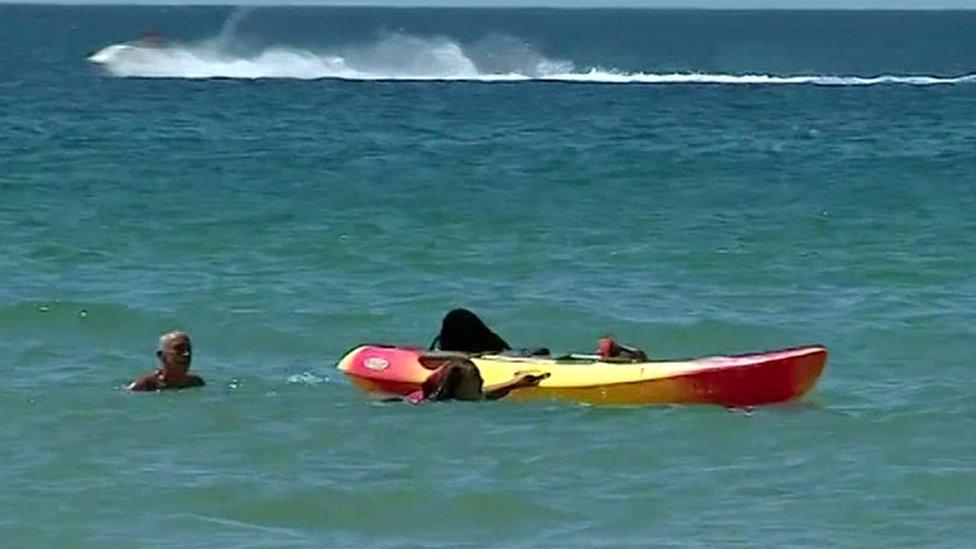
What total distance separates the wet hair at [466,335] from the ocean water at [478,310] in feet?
2.51

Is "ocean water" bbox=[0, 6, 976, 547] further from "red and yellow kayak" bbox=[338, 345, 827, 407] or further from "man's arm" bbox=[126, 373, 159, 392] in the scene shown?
"red and yellow kayak" bbox=[338, 345, 827, 407]

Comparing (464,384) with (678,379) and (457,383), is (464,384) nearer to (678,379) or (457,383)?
(457,383)

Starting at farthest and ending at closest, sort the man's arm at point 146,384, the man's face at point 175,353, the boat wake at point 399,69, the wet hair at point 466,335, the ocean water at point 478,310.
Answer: the boat wake at point 399,69 < the wet hair at point 466,335 < the man's arm at point 146,384 < the man's face at point 175,353 < the ocean water at point 478,310

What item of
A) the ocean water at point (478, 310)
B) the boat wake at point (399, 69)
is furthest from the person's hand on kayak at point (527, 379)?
the boat wake at point (399, 69)

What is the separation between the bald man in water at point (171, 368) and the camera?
14.7 meters

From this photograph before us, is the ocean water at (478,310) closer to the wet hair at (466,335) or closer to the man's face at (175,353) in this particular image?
the man's face at (175,353)

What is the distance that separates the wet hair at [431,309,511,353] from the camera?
597 inches

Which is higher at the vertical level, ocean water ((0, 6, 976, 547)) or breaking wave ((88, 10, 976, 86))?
breaking wave ((88, 10, 976, 86))

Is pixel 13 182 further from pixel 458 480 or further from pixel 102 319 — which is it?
pixel 458 480

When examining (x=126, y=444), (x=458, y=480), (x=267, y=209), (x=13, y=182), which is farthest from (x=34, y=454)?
(x=13, y=182)

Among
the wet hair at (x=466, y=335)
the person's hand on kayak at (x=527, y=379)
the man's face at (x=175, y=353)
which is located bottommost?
the person's hand on kayak at (x=527, y=379)

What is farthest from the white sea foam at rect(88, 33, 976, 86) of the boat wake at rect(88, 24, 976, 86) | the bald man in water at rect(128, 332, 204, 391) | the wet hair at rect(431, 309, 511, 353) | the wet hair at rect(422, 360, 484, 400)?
the wet hair at rect(422, 360, 484, 400)

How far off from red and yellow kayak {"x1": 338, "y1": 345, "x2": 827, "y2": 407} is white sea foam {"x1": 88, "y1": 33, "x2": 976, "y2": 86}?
51486 mm

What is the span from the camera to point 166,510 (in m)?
11.6
